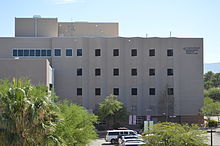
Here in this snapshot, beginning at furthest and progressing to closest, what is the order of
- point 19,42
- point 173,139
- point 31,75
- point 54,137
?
point 19,42 < point 31,75 < point 173,139 < point 54,137

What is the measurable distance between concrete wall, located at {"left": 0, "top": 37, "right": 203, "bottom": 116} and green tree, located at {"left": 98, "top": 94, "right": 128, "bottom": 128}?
13.9 ft

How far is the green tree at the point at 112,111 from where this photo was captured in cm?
5416

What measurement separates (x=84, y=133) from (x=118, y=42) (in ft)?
110

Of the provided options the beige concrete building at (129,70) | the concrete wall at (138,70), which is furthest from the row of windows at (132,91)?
the concrete wall at (138,70)

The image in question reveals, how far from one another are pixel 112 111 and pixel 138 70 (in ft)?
30.2

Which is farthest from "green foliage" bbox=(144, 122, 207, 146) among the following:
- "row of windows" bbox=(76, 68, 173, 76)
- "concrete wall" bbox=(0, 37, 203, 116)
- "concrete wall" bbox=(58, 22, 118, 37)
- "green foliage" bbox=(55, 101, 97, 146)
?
"concrete wall" bbox=(58, 22, 118, 37)

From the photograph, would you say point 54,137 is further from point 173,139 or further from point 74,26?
point 74,26

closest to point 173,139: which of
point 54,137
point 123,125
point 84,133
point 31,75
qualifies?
point 54,137

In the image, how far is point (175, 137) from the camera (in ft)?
69.2

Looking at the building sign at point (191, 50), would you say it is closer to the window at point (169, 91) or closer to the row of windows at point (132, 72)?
the row of windows at point (132, 72)

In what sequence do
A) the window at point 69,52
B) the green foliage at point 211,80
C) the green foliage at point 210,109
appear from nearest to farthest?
1. the green foliage at point 210,109
2. the window at point 69,52
3. the green foliage at point 211,80

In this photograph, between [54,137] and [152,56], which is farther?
[152,56]

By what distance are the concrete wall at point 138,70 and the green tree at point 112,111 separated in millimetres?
4222

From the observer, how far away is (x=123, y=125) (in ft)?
194
